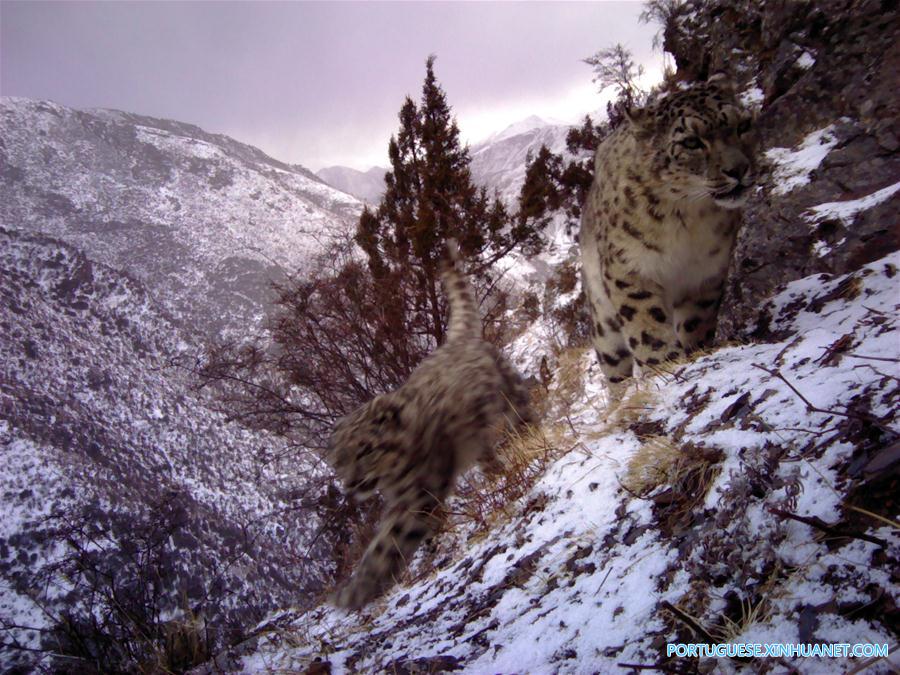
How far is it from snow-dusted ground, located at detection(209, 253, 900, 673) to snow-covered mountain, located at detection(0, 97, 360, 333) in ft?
50.7

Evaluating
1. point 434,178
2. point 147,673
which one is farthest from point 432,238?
point 147,673

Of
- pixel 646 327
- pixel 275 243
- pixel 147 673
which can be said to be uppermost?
pixel 275 243

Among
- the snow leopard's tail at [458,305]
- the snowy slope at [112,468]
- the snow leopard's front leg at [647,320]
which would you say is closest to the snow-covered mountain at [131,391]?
the snowy slope at [112,468]

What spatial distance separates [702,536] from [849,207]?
3552 mm

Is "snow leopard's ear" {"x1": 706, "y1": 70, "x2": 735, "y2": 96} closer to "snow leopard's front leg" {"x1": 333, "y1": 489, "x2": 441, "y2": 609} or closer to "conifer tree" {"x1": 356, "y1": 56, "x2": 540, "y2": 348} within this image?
"snow leopard's front leg" {"x1": 333, "y1": 489, "x2": 441, "y2": 609}

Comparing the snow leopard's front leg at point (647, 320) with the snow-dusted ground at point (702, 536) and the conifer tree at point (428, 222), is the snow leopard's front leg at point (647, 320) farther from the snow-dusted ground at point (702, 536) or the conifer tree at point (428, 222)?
the conifer tree at point (428, 222)

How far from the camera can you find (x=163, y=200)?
35.9 meters

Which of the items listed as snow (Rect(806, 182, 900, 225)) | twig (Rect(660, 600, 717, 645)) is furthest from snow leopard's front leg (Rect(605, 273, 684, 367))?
twig (Rect(660, 600, 717, 645))

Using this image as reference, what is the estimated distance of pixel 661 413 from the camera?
271 cm

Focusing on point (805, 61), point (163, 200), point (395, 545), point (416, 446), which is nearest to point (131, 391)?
point (395, 545)

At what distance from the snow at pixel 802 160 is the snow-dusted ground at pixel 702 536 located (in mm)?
1820

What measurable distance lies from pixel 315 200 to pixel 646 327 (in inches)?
1439

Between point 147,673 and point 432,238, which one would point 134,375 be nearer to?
point 432,238

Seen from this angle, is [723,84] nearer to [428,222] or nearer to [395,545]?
[395,545]
